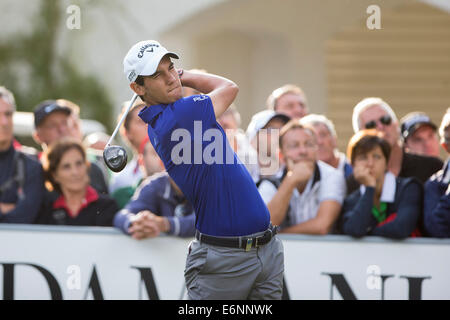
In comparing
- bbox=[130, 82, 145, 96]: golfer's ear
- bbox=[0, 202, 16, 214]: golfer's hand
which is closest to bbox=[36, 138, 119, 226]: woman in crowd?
bbox=[0, 202, 16, 214]: golfer's hand

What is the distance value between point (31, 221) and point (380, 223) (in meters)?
2.26

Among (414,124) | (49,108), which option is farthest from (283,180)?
(49,108)

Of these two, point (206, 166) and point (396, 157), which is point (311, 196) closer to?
point (396, 157)

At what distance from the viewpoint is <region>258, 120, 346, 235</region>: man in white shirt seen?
5719mm

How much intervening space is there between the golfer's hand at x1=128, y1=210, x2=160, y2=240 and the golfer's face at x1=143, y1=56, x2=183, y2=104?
4.97 feet

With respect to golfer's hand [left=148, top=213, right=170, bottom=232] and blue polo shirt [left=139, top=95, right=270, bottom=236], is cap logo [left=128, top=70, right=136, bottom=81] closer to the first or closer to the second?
blue polo shirt [left=139, top=95, right=270, bottom=236]

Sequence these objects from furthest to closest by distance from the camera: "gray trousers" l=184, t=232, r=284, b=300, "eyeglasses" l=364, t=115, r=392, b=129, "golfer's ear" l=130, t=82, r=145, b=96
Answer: "eyeglasses" l=364, t=115, r=392, b=129 < "gray trousers" l=184, t=232, r=284, b=300 < "golfer's ear" l=130, t=82, r=145, b=96

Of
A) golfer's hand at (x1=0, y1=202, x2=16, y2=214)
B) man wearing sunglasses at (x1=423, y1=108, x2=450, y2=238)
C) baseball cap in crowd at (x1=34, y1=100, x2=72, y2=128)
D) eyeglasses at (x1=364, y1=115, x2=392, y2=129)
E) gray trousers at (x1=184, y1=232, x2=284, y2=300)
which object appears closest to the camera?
gray trousers at (x1=184, y1=232, x2=284, y2=300)

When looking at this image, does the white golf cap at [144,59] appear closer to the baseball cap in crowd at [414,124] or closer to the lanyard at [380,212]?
the lanyard at [380,212]

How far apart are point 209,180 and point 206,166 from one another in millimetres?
76

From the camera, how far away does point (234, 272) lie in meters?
4.47

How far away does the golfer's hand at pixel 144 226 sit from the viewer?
571cm

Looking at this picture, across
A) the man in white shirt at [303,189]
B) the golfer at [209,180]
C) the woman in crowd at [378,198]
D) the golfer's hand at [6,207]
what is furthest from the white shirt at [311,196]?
the golfer's hand at [6,207]
